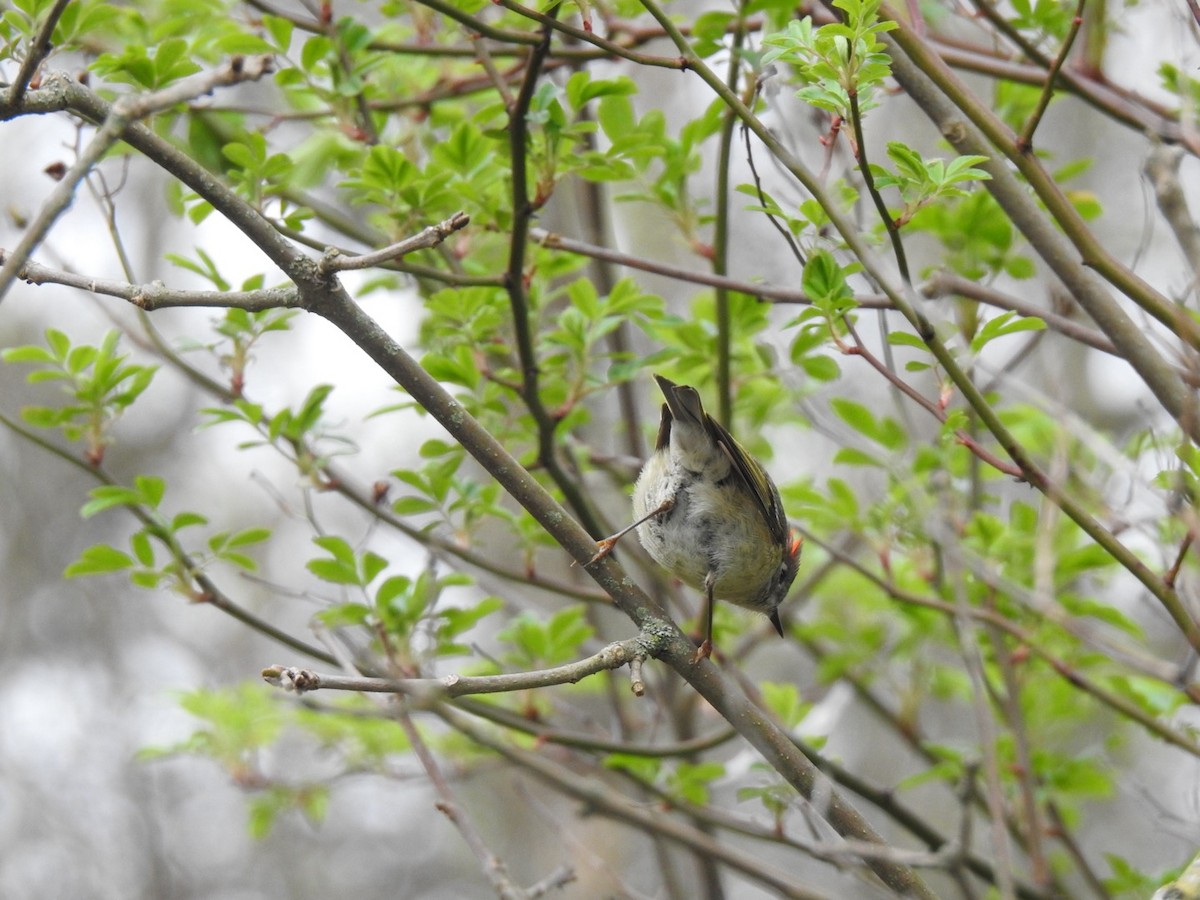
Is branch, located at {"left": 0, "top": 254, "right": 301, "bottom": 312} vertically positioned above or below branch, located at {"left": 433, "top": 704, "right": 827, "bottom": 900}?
above

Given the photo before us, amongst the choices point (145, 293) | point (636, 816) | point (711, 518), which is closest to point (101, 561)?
point (145, 293)

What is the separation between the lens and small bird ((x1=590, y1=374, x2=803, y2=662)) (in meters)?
3.43

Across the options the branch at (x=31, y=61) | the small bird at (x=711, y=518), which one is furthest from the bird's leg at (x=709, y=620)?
the branch at (x=31, y=61)

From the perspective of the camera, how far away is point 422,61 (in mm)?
3801

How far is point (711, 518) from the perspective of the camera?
346cm

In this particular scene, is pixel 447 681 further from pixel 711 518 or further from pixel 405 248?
pixel 711 518

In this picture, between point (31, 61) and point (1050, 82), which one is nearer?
point (31, 61)

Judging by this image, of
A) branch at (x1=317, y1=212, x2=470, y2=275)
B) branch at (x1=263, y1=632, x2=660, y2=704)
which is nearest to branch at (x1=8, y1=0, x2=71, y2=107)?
branch at (x1=317, y1=212, x2=470, y2=275)

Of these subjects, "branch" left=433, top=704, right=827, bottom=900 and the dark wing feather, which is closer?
"branch" left=433, top=704, right=827, bottom=900

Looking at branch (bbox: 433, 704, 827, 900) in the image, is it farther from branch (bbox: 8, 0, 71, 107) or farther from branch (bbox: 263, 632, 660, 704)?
branch (bbox: 8, 0, 71, 107)

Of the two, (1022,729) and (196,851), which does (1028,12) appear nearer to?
(1022,729)

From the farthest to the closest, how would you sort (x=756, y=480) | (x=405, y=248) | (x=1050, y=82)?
(x=756, y=480) < (x=1050, y=82) < (x=405, y=248)

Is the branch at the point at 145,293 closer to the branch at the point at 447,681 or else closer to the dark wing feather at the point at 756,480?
the branch at the point at 447,681

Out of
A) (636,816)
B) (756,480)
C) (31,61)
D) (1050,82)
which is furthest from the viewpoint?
(756,480)
